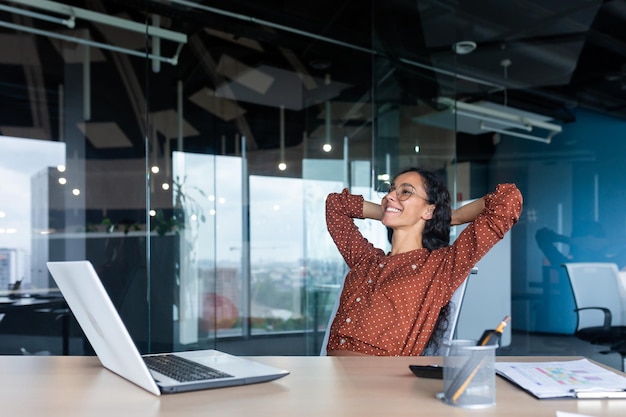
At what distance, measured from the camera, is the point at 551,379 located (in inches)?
49.3

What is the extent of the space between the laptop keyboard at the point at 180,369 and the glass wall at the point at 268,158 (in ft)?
10.2

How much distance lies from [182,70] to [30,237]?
1.81m

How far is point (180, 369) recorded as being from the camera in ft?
4.32

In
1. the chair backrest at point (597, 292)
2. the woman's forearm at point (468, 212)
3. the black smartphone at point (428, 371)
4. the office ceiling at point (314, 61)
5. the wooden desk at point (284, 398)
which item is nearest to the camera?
the wooden desk at point (284, 398)

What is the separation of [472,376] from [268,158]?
13.5 ft

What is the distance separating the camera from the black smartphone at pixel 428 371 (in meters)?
1.29

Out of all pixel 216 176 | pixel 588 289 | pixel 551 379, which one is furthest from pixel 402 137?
pixel 551 379

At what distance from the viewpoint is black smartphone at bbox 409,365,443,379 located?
1.29m

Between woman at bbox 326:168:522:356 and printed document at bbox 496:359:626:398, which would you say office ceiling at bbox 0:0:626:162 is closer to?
woman at bbox 326:168:522:356

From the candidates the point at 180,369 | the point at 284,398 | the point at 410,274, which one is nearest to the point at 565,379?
the point at 284,398

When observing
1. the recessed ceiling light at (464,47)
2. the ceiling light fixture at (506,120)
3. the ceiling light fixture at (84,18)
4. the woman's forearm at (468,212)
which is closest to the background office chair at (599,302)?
the ceiling light fixture at (506,120)

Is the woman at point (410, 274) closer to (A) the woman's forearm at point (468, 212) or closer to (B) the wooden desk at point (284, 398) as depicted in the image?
(A) the woman's forearm at point (468, 212)

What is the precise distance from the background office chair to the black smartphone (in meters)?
3.64

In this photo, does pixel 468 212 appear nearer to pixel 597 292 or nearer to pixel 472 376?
pixel 472 376
